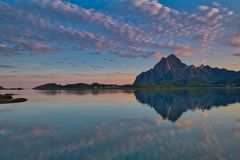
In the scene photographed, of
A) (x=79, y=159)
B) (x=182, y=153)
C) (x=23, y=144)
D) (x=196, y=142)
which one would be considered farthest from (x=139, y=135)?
(x=23, y=144)

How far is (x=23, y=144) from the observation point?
2378 centimetres

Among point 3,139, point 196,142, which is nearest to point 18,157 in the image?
point 3,139

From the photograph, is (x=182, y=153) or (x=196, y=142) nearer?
(x=182, y=153)

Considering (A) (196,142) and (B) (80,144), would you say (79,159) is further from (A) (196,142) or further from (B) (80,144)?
(A) (196,142)

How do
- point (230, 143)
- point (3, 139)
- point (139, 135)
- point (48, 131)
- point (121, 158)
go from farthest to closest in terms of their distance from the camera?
1. point (48, 131)
2. point (139, 135)
3. point (3, 139)
4. point (230, 143)
5. point (121, 158)

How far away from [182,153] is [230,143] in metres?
6.06

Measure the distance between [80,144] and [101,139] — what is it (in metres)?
2.80

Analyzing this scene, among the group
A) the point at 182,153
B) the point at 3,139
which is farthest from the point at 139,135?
the point at 3,139

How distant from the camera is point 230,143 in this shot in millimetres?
23172

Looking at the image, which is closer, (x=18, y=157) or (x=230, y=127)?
(x=18, y=157)

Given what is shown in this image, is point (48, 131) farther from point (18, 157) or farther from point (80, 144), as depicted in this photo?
point (18, 157)

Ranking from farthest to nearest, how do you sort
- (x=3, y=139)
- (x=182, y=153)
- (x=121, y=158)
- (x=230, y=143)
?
(x=3, y=139) → (x=230, y=143) → (x=182, y=153) → (x=121, y=158)

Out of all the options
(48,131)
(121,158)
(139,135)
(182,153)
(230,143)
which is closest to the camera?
(121,158)

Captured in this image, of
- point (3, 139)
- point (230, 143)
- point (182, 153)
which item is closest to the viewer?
point (182, 153)
